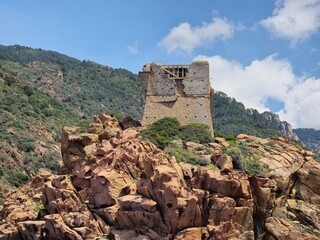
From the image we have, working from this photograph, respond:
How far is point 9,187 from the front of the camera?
6888cm

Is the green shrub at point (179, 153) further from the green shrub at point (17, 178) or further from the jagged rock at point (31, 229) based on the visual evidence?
the green shrub at point (17, 178)

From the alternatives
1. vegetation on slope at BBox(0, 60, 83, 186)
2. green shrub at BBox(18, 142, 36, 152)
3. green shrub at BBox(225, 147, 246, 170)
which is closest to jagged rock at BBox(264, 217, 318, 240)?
green shrub at BBox(225, 147, 246, 170)

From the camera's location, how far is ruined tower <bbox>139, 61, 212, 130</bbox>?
48.4 m

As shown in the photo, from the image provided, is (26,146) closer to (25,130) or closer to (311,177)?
(25,130)

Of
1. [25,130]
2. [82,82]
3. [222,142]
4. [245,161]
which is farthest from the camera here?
[82,82]

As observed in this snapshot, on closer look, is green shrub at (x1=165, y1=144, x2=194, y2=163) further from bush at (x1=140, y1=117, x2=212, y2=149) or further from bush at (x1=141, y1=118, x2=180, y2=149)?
bush at (x1=140, y1=117, x2=212, y2=149)

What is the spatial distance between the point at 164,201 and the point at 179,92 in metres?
20.0

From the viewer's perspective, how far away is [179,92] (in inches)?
1924

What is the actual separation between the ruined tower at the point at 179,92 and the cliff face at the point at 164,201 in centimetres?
975

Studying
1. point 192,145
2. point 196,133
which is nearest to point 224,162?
point 192,145

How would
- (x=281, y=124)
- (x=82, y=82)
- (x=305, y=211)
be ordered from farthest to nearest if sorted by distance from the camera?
(x=281, y=124) < (x=82, y=82) < (x=305, y=211)

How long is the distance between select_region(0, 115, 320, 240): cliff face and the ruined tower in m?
9.75

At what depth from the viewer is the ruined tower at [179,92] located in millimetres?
48406

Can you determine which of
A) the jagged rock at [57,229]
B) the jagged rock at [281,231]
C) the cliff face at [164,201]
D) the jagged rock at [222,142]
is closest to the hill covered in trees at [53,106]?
the jagged rock at [222,142]
